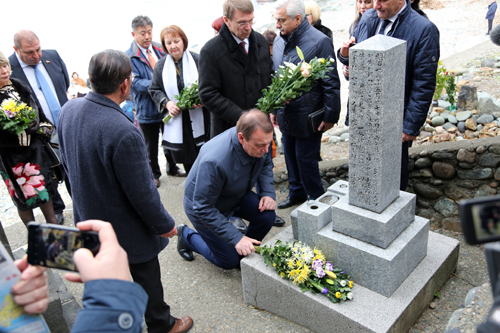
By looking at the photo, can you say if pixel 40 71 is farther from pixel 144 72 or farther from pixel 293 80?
pixel 293 80

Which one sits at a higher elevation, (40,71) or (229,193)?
(40,71)

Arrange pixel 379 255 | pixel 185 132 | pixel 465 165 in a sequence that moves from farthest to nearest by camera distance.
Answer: pixel 185 132, pixel 465 165, pixel 379 255

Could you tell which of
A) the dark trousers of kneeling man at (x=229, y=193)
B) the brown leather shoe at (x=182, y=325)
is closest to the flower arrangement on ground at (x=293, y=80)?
the dark trousers of kneeling man at (x=229, y=193)

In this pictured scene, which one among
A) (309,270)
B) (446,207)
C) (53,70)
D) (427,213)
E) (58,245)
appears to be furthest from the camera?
(53,70)

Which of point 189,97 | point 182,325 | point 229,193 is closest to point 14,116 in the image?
point 189,97

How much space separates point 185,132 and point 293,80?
1.54 metres

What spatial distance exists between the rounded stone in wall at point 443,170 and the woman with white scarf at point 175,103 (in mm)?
2521

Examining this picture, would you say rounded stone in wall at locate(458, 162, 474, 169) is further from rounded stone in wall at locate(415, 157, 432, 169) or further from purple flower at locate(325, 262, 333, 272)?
purple flower at locate(325, 262, 333, 272)

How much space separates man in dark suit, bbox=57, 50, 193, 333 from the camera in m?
2.19

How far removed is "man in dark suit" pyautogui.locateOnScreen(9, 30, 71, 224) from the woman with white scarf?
998 millimetres

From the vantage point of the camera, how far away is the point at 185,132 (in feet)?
15.1

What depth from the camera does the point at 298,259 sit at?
284 centimetres

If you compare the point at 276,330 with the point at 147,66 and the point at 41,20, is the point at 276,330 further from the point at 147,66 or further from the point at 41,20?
the point at 41,20

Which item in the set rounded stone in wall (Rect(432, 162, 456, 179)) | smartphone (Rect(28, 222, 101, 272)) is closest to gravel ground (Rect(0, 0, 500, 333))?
rounded stone in wall (Rect(432, 162, 456, 179))
